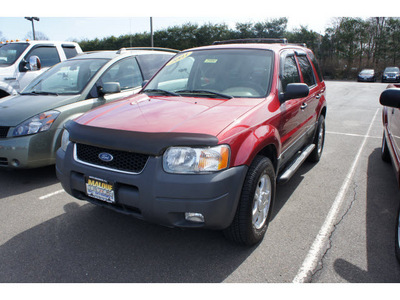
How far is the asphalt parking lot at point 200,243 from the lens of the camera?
2553 millimetres

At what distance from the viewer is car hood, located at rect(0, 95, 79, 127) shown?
4.33 meters

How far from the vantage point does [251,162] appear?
2701mm

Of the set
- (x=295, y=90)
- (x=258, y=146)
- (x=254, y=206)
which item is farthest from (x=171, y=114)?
(x=295, y=90)

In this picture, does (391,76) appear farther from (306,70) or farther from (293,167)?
(293,167)

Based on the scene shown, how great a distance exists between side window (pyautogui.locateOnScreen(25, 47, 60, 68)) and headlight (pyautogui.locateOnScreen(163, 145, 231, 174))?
22.3 ft

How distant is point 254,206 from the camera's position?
284 centimetres

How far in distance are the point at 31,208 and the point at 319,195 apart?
3.44 meters

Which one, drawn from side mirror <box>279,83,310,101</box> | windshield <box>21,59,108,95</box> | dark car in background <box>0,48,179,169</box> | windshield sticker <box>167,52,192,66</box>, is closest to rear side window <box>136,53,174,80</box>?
dark car in background <box>0,48,179,169</box>

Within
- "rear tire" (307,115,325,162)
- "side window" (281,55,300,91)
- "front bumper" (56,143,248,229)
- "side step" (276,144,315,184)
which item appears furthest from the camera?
"rear tire" (307,115,325,162)

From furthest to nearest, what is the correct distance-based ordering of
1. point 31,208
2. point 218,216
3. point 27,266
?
point 31,208, point 27,266, point 218,216

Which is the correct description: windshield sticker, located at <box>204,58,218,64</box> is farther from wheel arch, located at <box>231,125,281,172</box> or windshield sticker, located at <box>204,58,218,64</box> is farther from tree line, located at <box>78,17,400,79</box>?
tree line, located at <box>78,17,400,79</box>

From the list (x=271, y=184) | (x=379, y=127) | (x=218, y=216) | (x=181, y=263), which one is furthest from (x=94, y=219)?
(x=379, y=127)

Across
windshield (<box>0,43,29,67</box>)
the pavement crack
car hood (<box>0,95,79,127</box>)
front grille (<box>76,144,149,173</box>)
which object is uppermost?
windshield (<box>0,43,29,67</box>)

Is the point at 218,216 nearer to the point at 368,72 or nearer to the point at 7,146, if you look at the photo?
the point at 7,146
